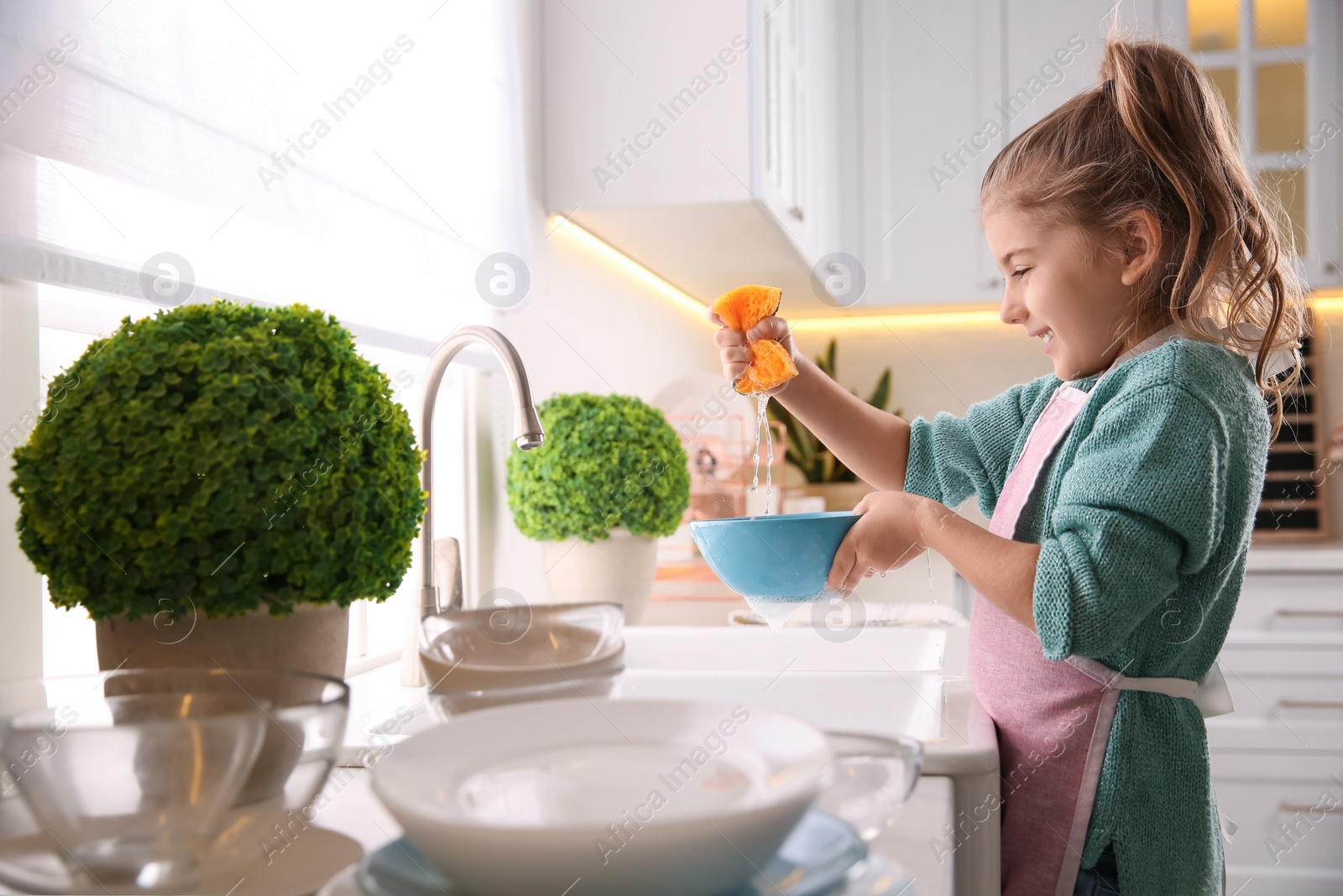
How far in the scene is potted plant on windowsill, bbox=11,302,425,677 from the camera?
0.52 meters

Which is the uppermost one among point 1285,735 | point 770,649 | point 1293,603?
point 770,649

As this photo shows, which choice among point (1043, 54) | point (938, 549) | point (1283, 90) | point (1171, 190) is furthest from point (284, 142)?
point (1283, 90)

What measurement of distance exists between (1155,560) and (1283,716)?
2.02 meters

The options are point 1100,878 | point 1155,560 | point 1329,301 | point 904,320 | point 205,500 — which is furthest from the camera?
point 904,320

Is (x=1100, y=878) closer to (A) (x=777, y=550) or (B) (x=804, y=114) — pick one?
(A) (x=777, y=550)

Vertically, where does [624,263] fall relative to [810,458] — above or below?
above

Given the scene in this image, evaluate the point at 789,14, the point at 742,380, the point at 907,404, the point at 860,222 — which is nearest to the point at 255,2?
the point at 742,380

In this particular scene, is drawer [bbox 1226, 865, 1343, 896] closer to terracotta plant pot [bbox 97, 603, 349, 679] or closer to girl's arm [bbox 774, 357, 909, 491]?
girl's arm [bbox 774, 357, 909, 491]

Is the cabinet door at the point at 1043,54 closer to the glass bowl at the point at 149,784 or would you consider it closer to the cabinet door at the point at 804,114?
the cabinet door at the point at 804,114

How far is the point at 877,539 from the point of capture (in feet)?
2.61

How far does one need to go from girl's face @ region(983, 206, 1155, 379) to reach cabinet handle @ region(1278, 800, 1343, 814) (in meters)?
1.91

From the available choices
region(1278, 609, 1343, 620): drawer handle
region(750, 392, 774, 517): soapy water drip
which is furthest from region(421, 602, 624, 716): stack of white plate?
region(1278, 609, 1343, 620): drawer handle

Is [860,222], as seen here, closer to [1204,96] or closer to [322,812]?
[1204,96]

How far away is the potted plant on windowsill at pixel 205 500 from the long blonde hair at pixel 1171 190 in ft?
2.11
